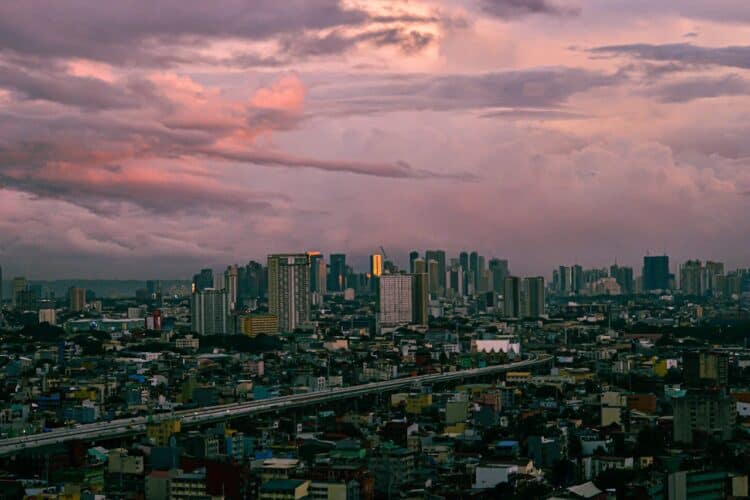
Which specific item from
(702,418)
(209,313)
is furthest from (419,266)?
(702,418)

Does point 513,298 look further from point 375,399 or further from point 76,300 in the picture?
point 375,399

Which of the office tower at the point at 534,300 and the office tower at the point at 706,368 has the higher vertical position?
the office tower at the point at 534,300

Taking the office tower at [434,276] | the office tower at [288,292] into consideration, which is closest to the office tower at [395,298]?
the office tower at [288,292]

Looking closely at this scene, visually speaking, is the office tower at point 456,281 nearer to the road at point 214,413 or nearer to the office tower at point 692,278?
the office tower at point 692,278

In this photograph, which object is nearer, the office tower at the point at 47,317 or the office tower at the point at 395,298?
the office tower at the point at 47,317

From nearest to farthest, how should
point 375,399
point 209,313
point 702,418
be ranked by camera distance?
point 702,418 < point 375,399 < point 209,313

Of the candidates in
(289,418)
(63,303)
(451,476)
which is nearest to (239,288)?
(63,303)

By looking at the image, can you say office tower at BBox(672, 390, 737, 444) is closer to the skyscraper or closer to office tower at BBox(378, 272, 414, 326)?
office tower at BBox(378, 272, 414, 326)
